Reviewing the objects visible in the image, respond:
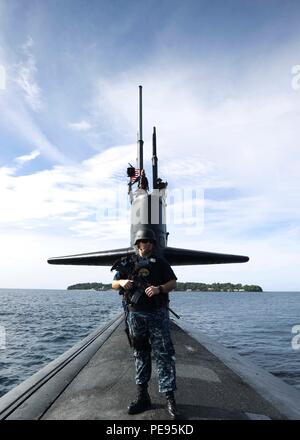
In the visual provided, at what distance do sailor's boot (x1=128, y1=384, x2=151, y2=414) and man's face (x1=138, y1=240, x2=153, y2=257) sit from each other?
1948 millimetres

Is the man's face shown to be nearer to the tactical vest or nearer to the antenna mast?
the tactical vest

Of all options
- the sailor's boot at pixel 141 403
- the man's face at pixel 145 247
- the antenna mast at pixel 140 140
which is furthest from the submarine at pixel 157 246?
the sailor's boot at pixel 141 403

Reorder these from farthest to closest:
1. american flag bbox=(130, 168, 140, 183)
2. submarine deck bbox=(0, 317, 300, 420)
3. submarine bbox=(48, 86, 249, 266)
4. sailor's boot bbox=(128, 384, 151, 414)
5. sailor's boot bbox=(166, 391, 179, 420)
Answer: american flag bbox=(130, 168, 140, 183) < submarine bbox=(48, 86, 249, 266) < submarine deck bbox=(0, 317, 300, 420) < sailor's boot bbox=(128, 384, 151, 414) < sailor's boot bbox=(166, 391, 179, 420)

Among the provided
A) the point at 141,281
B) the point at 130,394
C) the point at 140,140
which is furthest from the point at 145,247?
the point at 140,140

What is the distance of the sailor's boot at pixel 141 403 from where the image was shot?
16.8 feet

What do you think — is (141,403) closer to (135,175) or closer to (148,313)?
(148,313)

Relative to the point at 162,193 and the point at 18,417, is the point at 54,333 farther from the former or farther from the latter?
the point at 18,417

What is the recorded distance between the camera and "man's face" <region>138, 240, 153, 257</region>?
231 inches

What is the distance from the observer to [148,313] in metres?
5.53

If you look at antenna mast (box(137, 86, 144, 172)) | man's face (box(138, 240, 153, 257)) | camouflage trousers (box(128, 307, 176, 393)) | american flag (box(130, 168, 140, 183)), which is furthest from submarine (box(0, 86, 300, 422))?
antenna mast (box(137, 86, 144, 172))

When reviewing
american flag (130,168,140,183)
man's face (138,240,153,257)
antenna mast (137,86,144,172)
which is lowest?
man's face (138,240,153,257)
